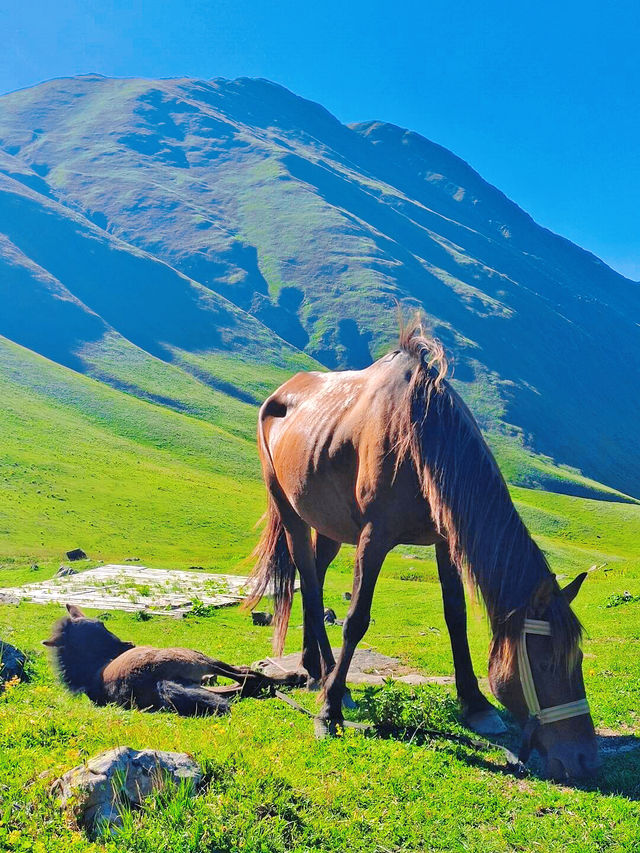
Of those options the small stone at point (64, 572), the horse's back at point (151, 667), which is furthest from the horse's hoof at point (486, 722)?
the small stone at point (64, 572)

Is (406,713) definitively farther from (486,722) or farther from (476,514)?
(476,514)

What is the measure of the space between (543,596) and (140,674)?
4427mm

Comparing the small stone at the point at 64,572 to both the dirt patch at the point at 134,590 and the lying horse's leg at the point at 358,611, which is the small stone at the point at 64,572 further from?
the lying horse's leg at the point at 358,611

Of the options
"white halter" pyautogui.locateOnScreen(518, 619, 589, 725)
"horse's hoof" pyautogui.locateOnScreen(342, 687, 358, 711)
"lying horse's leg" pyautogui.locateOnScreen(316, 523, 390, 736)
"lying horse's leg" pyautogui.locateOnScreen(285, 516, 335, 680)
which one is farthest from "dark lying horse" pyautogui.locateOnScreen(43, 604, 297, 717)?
"white halter" pyautogui.locateOnScreen(518, 619, 589, 725)

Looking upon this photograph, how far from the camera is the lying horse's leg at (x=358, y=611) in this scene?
7309 millimetres

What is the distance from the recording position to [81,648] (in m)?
8.62

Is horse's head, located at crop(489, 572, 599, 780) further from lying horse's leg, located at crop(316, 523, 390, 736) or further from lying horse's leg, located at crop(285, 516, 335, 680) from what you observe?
lying horse's leg, located at crop(285, 516, 335, 680)

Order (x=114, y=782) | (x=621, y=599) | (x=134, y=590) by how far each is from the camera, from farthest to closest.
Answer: (x=134, y=590) → (x=621, y=599) → (x=114, y=782)

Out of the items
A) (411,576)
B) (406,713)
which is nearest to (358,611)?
(406,713)

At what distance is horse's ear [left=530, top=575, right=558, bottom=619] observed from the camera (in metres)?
6.16

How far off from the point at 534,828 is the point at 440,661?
6.12 metres

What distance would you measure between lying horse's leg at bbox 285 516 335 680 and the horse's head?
3.04m

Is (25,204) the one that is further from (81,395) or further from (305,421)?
(305,421)

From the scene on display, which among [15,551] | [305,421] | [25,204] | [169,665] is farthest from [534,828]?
[25,204]
